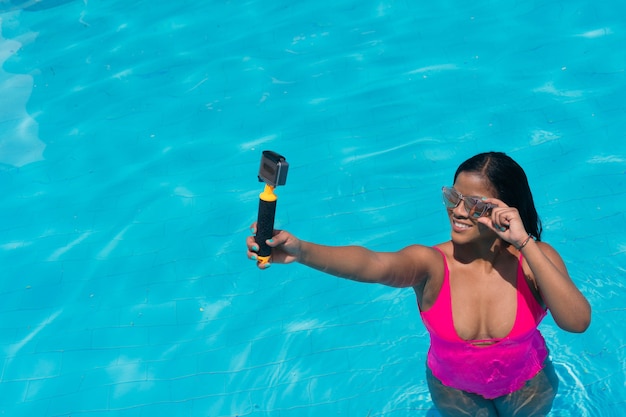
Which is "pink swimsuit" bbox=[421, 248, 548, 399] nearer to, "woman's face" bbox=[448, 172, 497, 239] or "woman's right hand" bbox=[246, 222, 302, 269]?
"woman's face" bbox=[448, 172, 497, 239]

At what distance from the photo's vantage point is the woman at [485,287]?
291 centimetres

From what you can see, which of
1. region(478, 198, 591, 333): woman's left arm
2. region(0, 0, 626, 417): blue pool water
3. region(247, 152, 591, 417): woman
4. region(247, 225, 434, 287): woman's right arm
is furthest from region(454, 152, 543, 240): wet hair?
region(0, 0, 626, 417): blue pool water

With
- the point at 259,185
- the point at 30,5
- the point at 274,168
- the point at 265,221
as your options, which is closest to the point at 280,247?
the point at 265,221

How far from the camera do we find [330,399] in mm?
4602

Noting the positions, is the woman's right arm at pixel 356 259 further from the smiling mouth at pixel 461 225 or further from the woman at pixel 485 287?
the smiling mouth at pixel 461 225

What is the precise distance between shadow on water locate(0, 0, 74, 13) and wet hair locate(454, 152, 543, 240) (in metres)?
5.75

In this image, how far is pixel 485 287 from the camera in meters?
3.29

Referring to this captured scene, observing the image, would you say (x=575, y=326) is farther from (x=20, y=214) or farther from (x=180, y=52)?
(x=180, y=52)

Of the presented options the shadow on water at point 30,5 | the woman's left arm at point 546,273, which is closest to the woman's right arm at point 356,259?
the woman's left arm at point 546,273

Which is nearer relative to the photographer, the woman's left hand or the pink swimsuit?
the woman's left hand

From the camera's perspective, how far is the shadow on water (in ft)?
25.3

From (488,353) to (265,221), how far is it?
4.51 feet

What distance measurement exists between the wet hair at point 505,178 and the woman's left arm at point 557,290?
9.0 inches

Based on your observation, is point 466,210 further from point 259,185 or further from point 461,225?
point 259,185
